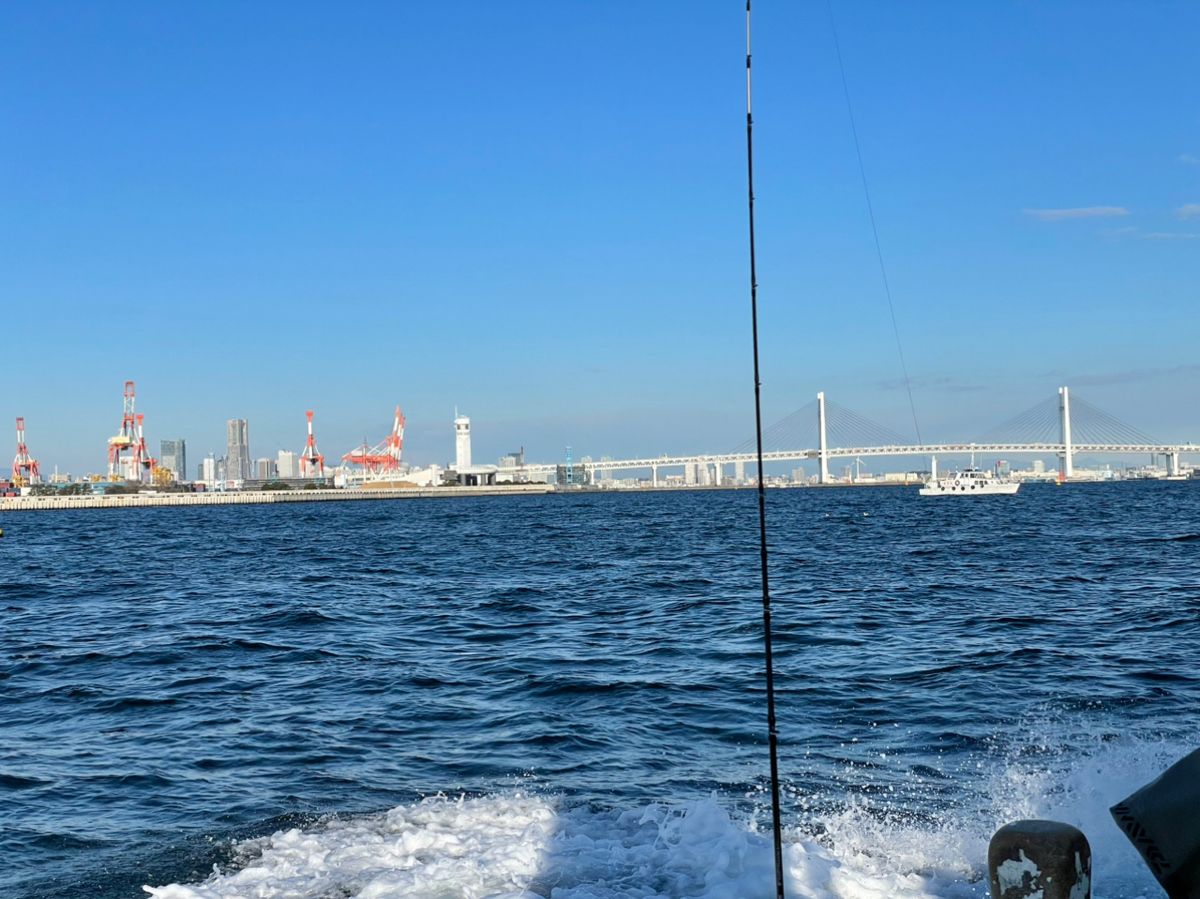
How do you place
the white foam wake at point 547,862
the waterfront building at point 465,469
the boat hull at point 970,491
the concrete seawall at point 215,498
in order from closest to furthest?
the white foam wake at point 547,862 → the boat hull at point 970,491 → the concrete seawall at point 215,498 → the waterfront building at point 465,469

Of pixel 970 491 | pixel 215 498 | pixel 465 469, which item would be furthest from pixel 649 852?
pixel 465 469

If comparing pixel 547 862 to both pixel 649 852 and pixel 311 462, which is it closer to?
pixel 649 852

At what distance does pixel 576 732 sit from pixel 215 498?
419ft

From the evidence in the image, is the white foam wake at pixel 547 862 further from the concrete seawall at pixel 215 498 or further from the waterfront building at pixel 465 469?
the waterfront building at pixel 465 469

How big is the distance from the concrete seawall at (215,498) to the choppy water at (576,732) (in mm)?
109508

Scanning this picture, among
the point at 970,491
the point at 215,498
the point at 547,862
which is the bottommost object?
the point at 970,491

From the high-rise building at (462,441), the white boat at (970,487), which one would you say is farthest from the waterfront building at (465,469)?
the white boat at (970,487)

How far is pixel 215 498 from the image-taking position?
129 m

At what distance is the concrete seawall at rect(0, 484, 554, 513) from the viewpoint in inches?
4719

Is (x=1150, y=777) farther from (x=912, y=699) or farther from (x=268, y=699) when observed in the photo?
(x=268, y=699)

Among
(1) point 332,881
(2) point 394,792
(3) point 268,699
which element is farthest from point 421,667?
(1) point 332,881

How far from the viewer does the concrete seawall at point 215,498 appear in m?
120

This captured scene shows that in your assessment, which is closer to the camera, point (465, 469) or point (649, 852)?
point (649, 852)

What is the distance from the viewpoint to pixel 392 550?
35.8m
